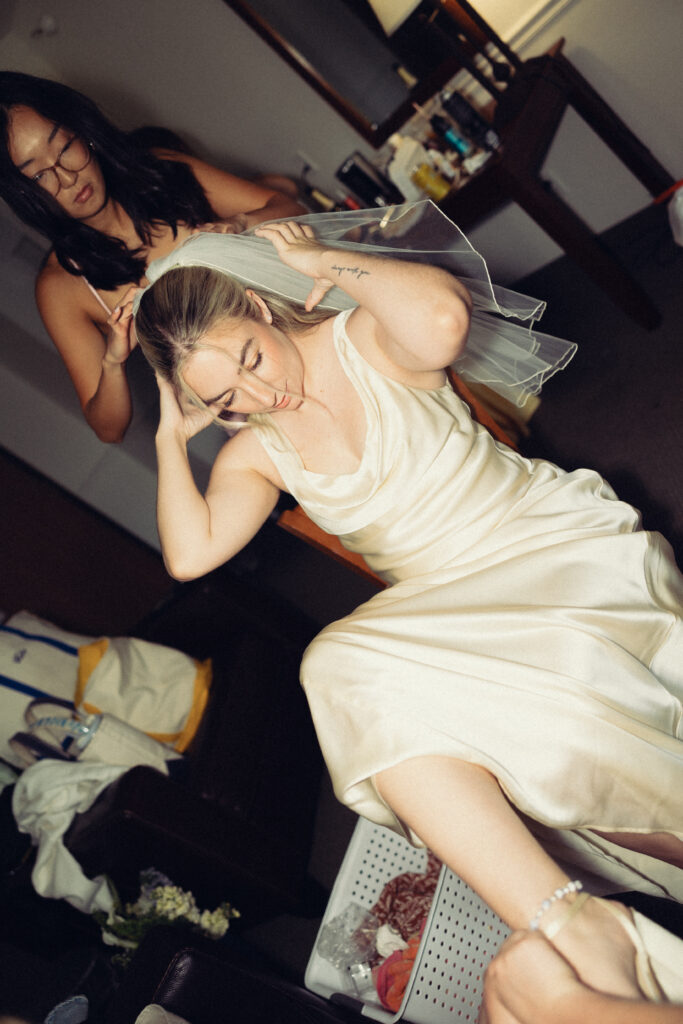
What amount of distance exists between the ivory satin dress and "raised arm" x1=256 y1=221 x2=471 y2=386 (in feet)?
0.51

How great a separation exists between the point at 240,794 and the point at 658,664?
4.79ft

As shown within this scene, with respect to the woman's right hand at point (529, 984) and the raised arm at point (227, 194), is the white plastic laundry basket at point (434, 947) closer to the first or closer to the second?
the woman's right hand at point (529, 984)

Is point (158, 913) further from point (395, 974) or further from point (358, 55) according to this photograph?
point (358, 55)

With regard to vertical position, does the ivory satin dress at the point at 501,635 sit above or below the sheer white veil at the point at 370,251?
below

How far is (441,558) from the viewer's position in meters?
1.27

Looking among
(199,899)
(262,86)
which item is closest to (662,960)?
(199,899)

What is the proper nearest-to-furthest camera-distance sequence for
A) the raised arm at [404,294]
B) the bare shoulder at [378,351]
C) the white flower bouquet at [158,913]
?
the raised arm at [404,294] → the bare shoulder at [378,351] → the white flower bouquet at [158,913]

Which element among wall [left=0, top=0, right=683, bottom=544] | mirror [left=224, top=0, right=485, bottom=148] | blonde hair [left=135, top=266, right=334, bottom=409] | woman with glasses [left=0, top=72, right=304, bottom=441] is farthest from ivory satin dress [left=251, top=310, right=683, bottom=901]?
mirror [left=224, top=0, right=485, bottom=148]

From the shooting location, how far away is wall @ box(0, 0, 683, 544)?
2.26 metres

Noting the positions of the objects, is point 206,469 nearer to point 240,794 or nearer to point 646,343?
point 240,794

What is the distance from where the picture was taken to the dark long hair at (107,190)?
1.55 m

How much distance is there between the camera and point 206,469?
290 cm

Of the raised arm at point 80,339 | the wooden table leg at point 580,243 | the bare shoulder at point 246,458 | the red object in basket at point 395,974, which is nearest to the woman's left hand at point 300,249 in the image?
the bare shoulder at point 246,458

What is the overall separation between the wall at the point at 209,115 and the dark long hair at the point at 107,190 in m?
0.73
